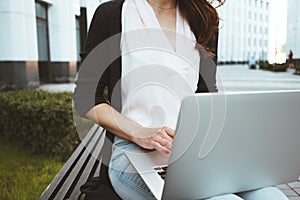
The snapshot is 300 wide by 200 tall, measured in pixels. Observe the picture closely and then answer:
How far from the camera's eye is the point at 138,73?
94cm

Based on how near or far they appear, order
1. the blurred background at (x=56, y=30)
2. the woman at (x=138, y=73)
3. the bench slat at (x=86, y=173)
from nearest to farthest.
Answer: the woman at (x=138, y=73) → the bench slat at (x=86, y=173) → the blurred background at (x=56, y=30)

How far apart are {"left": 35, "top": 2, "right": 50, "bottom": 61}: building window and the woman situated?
6683 mm

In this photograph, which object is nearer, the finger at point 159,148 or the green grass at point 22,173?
the finger at point 159,148

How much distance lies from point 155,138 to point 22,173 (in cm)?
174

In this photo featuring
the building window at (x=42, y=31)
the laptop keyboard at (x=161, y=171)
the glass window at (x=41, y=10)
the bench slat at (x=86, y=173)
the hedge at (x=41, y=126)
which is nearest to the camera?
the laptop keyboard at (x=161, y=171)

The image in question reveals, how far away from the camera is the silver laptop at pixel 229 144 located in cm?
60

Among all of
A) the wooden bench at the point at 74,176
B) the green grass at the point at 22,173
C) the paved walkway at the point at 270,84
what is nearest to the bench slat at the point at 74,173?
the wooden bench at the point at 74,176

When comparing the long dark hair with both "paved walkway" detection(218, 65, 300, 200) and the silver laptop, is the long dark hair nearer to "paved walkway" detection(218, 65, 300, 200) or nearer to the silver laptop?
"paved walkway" detection(218, 65, 300, 200)

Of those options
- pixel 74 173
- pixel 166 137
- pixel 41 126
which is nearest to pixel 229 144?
pixel 166 137

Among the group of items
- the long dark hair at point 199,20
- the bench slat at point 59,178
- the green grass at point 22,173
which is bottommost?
the green grass at point 22,173

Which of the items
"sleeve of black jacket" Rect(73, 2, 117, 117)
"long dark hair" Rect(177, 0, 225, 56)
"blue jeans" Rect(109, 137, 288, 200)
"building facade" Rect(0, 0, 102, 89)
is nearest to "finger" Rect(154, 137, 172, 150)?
"blue jeans" Rect(109, 137, 288, 200)

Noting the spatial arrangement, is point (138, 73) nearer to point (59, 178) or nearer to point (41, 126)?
point (59, 178)

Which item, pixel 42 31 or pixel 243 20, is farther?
pixel 42 31

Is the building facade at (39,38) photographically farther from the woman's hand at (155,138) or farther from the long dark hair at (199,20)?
the woman's hand at (155,138)
